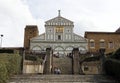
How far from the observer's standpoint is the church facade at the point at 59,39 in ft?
220

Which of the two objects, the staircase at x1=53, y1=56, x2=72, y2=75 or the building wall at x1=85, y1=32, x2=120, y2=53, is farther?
the building wall at x1=85, y1=32, x2=120, y2=53

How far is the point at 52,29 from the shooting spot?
230 ft

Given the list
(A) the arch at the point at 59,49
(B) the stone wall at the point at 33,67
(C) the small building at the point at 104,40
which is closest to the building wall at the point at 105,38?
(C) the small building at the point at 104,40

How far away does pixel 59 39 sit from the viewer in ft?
227

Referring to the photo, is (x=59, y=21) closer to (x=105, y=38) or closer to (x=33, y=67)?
(x=105, y=38)

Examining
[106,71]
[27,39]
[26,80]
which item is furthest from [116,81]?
[27,39]

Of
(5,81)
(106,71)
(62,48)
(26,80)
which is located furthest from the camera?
(62,48)

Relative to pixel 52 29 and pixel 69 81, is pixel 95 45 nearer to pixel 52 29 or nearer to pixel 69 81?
pixel 52 29

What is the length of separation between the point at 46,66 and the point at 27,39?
33859mm

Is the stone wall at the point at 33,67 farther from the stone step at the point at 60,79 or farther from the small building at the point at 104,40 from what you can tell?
the small building at the point at 104,40

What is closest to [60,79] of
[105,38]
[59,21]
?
[59,21]

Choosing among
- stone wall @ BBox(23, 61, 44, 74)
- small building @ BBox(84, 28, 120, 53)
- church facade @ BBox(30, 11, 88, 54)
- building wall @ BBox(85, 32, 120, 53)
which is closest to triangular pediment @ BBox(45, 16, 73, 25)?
church facade @ BBox(30, 11, 88, 54)

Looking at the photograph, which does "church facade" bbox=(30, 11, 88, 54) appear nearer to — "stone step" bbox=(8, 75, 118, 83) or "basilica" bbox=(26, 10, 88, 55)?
"basilica" bbox=(26, 10, 88, 55)

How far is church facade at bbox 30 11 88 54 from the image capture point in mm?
67125
